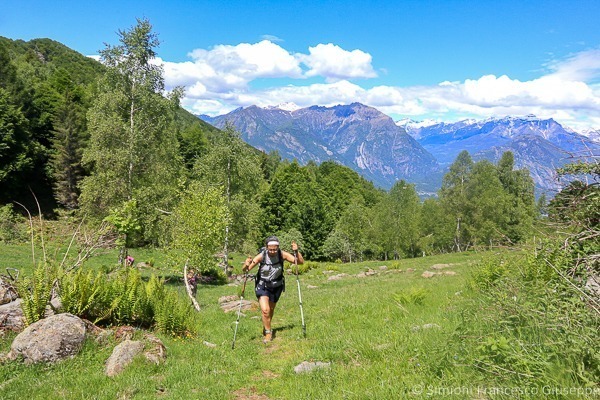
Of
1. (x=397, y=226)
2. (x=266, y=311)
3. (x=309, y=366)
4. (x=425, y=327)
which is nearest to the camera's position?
(x=309, y=366)

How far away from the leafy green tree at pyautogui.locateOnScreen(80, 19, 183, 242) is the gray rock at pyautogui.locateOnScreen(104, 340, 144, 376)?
1739 cm

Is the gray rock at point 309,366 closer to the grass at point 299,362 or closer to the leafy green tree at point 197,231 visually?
the grass at point 299,362

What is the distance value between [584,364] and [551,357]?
0.33 m

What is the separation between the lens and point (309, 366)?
6625 millimetres

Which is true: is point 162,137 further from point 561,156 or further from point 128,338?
point 561,156

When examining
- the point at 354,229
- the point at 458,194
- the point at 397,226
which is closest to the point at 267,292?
the point at 354,229

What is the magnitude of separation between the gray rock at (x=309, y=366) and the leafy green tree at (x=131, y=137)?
19.9m

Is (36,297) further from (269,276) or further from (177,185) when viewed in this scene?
(177,185)

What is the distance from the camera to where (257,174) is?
119 feet

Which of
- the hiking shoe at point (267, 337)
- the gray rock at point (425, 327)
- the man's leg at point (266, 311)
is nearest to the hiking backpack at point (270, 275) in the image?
the man's leg at point (266, 311)

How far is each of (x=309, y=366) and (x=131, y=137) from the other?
22208mm

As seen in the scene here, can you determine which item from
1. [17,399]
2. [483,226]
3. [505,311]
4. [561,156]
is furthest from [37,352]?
[483,226]

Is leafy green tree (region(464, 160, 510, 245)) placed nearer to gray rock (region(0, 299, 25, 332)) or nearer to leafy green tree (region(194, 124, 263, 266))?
leafy green tree (region(194, 124, 263, 266))

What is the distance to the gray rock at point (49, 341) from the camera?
7082 millimetres
